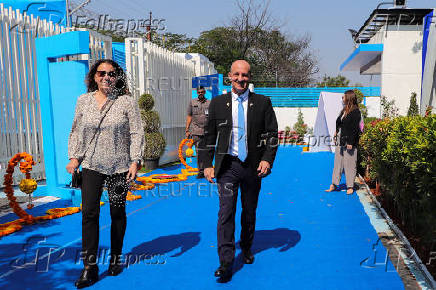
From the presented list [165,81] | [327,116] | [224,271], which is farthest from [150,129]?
[224,271]

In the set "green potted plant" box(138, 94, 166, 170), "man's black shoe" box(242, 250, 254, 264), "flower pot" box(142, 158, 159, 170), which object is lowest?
"flower pot" box(142, 158, 159, 170)

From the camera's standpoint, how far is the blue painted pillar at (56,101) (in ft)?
22.4

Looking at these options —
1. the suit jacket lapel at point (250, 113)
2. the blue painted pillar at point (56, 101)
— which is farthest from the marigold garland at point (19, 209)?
the suit jacket lapel at point (250, 113)

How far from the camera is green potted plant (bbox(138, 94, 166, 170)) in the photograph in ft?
33.8

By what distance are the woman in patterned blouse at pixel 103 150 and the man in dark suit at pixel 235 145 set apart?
728 millimetres

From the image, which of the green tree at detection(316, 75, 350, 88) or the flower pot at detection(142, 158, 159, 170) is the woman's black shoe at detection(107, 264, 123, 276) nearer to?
the flower pot at detection(142, 158, 159, 170)

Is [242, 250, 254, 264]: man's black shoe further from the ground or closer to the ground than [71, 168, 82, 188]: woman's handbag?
closer to the ground

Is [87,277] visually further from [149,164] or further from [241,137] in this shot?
[149,164]

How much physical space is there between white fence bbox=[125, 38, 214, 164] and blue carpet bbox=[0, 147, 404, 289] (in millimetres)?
4949

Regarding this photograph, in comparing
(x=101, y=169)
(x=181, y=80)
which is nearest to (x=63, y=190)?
(x=101, y=169)

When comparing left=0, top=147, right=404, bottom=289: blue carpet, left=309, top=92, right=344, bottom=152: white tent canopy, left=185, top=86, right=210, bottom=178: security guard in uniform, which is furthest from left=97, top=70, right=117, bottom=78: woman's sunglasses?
left=309, top=92, right=344, bottom=152: white tent canopy

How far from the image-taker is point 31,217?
218 inches

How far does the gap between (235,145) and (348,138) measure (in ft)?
13.4

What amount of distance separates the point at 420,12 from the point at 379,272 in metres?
17.3
